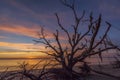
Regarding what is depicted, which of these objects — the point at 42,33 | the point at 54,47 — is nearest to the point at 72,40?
the point at 54,47

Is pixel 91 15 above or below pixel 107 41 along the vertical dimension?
Answer: above

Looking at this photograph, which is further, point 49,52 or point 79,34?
point 49,52

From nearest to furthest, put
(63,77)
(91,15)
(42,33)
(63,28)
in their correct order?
1. (63,77)
2. (91,15)
3. (63,28)
4. (42,33)

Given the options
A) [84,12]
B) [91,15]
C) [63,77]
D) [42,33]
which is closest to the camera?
[63,77]

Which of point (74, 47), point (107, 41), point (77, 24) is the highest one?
point (77, 24)

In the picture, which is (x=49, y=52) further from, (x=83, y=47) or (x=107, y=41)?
(x=107, y=41)

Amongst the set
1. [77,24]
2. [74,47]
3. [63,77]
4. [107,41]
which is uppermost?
[77,24]

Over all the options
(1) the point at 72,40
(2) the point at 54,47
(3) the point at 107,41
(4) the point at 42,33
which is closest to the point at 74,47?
(1) the point at 72,40

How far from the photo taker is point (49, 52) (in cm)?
1241

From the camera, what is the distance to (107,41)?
6297 millimetres

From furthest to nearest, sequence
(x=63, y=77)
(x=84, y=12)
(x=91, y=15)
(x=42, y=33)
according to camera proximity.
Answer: (x=42, y=33) → (x=84, y=12) → (x=91, y=15) → (x=63, y=77)

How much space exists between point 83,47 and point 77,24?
96cm

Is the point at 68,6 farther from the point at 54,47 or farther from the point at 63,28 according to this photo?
the point at 54,47

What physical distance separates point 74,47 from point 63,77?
5075mm
